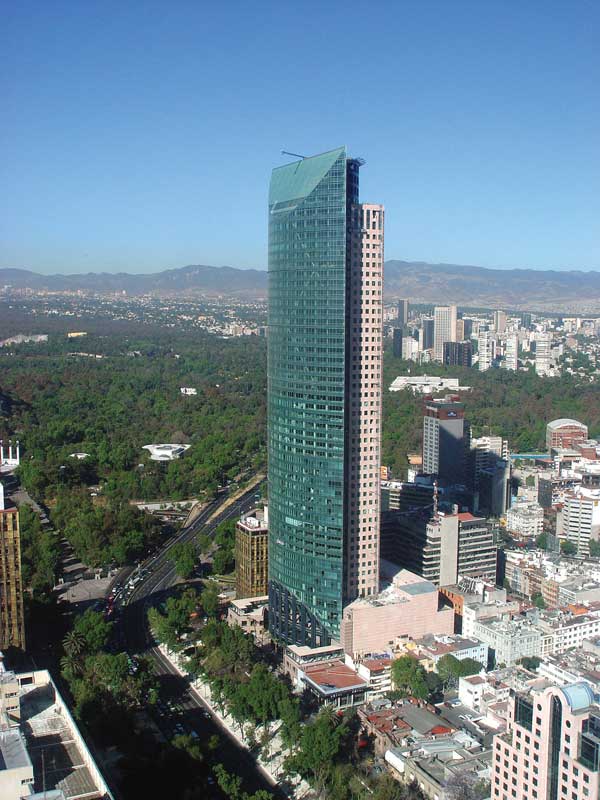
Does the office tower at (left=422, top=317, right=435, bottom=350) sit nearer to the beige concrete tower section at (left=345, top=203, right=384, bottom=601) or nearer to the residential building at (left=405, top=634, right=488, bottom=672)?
the beige concrete tower section at (left=345, top=203, right=384, bottom=601)

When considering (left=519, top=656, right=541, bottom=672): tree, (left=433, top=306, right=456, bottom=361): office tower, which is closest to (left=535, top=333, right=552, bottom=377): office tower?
(left=433, top=306, right=456, bottom=361): office tower

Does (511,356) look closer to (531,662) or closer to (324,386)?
(531,662)

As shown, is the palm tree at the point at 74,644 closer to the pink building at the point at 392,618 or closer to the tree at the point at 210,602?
the tree at the point at 210,602

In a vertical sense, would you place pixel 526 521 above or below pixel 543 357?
below

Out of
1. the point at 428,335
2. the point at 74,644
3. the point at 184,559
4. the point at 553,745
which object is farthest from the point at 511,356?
the point at 553,745

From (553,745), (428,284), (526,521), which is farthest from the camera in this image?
(428,284)

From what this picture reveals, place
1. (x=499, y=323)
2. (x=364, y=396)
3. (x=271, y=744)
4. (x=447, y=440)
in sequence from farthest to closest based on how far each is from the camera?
1. (x=499, y=323)
2. (x=447, y=440)
3. (x=364, y=396)
4. (x=271, y=744)

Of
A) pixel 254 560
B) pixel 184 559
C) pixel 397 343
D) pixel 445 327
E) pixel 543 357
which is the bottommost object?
pixel 184 559

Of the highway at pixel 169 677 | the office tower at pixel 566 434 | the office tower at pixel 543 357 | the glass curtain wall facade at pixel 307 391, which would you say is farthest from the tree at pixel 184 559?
the office tower at pixel 543 357
